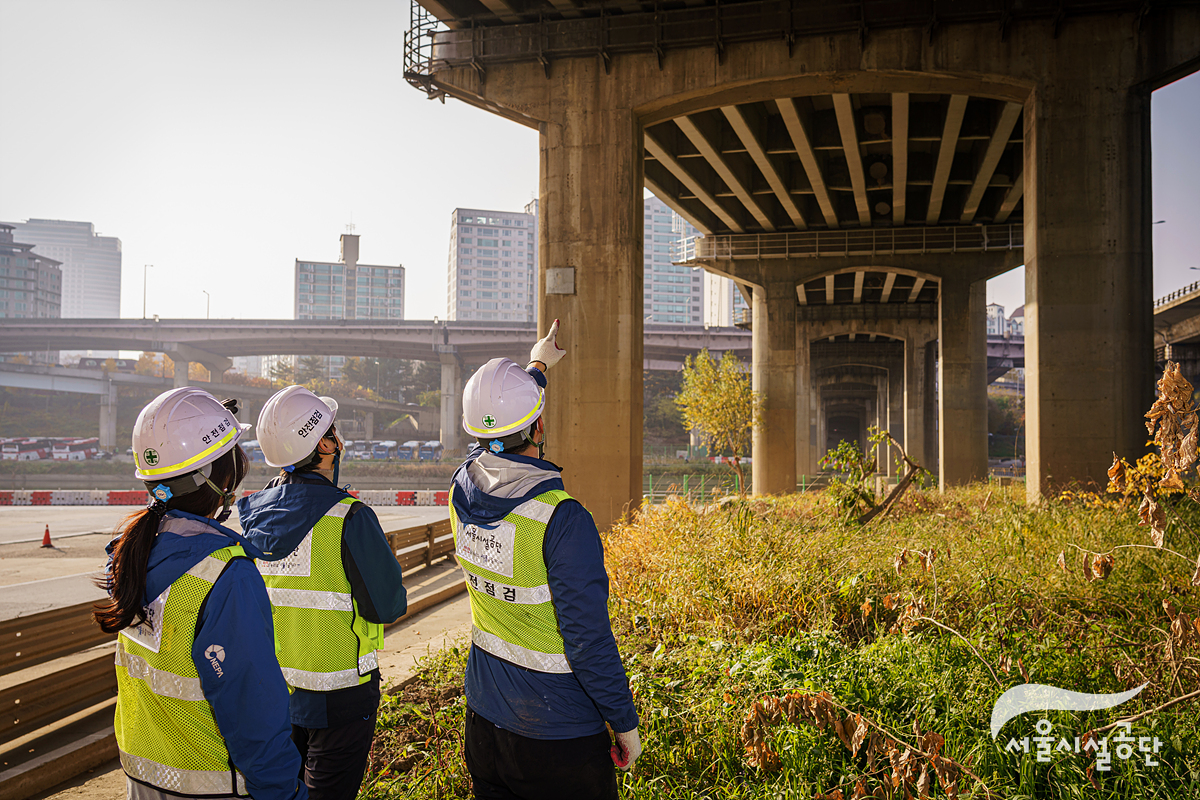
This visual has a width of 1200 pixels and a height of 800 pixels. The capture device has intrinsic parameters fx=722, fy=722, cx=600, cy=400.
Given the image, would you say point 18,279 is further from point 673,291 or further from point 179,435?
point 179,435

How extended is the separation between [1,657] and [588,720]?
6.19 meters

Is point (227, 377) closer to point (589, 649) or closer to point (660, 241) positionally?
point (589, 649)

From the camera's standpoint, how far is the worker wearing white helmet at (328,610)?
3201mm

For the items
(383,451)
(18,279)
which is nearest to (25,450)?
(383,451)

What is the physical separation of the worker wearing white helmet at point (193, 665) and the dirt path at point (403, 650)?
3700mm

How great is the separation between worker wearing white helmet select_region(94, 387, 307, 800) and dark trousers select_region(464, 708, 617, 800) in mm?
727

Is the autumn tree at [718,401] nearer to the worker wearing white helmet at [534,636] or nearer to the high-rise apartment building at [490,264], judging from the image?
the worker wearing white helmet at [534,636]

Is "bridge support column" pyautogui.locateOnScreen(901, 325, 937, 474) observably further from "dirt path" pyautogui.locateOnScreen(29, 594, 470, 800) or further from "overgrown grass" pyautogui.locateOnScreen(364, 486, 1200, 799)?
"dirt path" pyautogui.locateOnScreen(29, 594, 470, 800)

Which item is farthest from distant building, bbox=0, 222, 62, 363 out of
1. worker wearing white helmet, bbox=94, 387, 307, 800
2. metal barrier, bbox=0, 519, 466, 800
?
Answer: worker wearing white helmet, bbox=94, 387, 307, 800

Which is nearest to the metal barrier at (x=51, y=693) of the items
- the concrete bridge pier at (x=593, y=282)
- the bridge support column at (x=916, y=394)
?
the concrete bridge pier at (x=593, y=282)

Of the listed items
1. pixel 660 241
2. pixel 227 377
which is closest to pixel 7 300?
pixel 227 377

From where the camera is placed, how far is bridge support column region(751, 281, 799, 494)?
28875 millimetres

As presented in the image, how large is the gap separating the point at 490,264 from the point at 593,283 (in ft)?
523

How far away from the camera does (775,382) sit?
3036 cm
